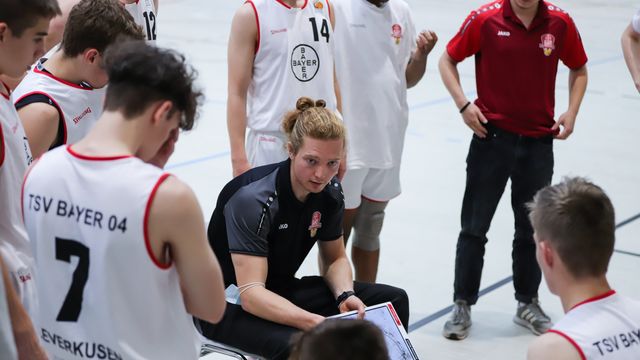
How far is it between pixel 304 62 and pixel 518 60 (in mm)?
1110

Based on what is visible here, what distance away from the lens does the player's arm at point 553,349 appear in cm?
221

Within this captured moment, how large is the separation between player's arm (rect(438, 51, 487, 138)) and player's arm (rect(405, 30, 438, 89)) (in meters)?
0.14

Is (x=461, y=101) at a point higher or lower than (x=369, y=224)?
higher

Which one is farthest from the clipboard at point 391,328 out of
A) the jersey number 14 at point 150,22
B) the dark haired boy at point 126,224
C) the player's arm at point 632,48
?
the player's arm at point 632,48

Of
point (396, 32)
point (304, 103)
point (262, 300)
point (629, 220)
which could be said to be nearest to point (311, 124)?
point (304, 103)

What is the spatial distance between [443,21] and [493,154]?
1105cm

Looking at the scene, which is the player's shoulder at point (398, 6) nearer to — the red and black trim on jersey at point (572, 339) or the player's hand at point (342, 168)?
the player's hand at point (342, 168)

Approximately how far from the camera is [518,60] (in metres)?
4.46

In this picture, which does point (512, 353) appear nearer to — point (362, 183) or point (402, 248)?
point (362, 183)

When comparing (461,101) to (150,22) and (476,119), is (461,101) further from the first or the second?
(150,22)

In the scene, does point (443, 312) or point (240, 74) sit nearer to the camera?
point (240, 74)

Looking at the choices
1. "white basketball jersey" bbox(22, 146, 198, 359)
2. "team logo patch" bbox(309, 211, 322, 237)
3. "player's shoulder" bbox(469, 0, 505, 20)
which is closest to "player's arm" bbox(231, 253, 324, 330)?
"team logo patch" bbox(309, 211, 322, 237)

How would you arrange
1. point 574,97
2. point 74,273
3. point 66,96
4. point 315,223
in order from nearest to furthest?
point 74,273, point 66,96, point 315,223, point 574,97

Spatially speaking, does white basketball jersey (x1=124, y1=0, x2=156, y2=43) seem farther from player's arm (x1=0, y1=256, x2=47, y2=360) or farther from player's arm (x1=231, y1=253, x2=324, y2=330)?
player's arm (x1=0, y1=256, x2=47, y2=360)
